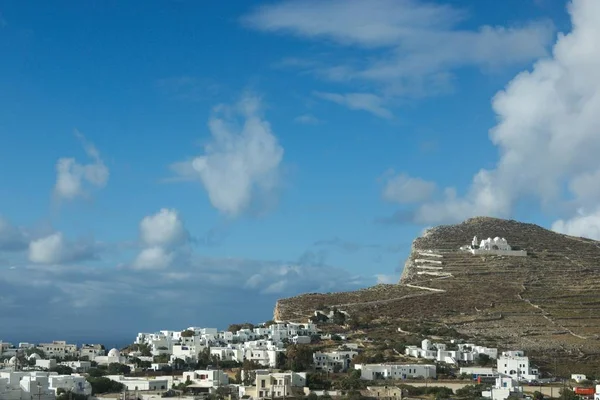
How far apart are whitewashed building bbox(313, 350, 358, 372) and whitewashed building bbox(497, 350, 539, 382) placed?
34.7 ft

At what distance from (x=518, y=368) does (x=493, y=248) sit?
50585 mm

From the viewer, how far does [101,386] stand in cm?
6556

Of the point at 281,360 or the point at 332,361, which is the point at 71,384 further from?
the point at 332,361

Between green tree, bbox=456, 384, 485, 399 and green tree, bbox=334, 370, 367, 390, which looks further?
green tree, bbox=334, 370, 367, 390

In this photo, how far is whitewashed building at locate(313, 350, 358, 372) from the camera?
7281cm

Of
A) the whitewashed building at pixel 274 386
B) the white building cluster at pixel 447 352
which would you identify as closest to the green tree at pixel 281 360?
the whitewashed building at pixel 274 386

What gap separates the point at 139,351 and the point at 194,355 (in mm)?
7745

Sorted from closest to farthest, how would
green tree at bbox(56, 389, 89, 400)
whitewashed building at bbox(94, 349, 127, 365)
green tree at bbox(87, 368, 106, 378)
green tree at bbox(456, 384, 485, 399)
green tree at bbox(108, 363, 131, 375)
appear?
green tree at bbox(56, 389, 89, 400), green tree at bbox(456, 384, 485, 399), green tree at bbox(87, 368, 106, 378), green tree at bbox(108, 363, 131, 375), whitewashed building at bbox(94, 349, 127, 365)

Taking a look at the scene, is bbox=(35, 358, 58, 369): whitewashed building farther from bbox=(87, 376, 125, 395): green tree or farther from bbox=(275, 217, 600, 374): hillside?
bbox=(275, 217, 600, 374): hillside

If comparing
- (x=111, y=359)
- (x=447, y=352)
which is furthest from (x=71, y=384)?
(x=447, y=352)

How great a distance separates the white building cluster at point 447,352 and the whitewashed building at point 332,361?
5172mm

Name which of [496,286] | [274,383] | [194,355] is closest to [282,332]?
[194,355]

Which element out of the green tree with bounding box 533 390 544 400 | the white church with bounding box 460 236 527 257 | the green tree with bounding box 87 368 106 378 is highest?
the white church with bounding box 460 236 527 257

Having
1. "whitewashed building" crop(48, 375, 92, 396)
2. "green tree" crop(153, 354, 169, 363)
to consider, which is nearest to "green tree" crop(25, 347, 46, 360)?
"green tree" crop(153, 354, 169, 363)
